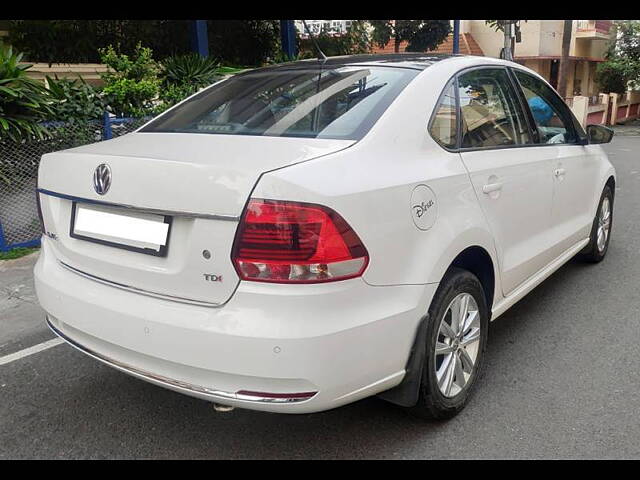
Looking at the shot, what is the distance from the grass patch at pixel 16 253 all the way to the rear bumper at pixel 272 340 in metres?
3.53

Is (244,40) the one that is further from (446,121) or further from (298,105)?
(446,121)

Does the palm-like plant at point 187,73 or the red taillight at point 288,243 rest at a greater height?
the palm-like plant at point 187,73

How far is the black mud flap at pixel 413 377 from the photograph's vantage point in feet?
7.76

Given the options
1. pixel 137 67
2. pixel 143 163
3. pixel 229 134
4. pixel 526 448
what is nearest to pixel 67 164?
pixel 143 163

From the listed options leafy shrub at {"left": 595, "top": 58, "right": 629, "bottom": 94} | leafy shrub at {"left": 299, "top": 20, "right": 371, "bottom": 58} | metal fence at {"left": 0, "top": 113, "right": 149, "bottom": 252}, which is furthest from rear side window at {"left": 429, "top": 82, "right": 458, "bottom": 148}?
leafy shrub at {"left": 595, "top": 58, "right": 629, "bottom": 94}

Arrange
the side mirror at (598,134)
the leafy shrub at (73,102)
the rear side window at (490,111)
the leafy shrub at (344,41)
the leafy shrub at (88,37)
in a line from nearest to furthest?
the rear side window at (490,111) < the side mirror at (598,134) < the leafy shrub at (73,102) < the leafy shrub at (88,37) < the leafy shrub at (344,41)

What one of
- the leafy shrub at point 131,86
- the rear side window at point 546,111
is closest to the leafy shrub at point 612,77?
the leafy shrub at point 131,86

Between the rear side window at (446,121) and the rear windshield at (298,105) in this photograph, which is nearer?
the rear windshield at (298,105)

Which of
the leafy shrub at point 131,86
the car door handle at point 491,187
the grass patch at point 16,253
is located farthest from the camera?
the leafy shrub at point 131,86

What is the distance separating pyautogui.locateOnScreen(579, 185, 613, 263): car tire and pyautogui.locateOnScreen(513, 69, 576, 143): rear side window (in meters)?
0.89

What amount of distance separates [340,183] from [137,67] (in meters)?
5.80

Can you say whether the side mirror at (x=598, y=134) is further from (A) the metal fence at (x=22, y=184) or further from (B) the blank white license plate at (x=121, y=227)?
(A) the metal fence at (x=22, y=184)

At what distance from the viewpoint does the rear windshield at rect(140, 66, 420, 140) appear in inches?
99.7

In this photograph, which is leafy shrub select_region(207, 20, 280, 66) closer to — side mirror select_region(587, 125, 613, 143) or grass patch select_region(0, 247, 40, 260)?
grass patch select_region(0, 247, 40, 260)
